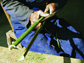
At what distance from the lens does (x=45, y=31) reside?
95cm

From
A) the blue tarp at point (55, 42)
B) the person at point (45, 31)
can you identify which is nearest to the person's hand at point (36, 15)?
the person at point (45, 31)

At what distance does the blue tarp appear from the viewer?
83cm

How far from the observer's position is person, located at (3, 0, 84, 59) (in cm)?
79

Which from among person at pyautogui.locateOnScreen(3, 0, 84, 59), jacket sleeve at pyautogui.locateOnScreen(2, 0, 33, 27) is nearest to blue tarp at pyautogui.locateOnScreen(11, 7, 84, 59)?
person at pyautogui.locateOnScreen(3, 0, 84, 59)

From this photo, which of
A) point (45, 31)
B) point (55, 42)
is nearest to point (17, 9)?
point (45, 31)

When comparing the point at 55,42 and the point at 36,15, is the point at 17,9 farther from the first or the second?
the point at 55,42

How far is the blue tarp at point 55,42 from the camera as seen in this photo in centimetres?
83

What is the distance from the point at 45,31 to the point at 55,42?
6.4 inches

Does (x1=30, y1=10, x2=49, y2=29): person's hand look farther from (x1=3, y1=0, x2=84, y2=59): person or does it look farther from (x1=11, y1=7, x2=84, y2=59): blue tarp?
(x1=11, y1=7, x2=84, y2=59): blue tarp

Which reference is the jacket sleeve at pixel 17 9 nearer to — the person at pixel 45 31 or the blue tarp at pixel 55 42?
the person at pixel 45 31

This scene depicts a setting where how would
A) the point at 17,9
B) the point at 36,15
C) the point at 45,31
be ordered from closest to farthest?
the point at 36,15 → the point at 17,9 → the point at 45,31

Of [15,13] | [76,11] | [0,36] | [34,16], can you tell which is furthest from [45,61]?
[76,11]

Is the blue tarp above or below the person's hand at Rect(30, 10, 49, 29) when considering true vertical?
below

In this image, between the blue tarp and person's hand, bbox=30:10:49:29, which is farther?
the blue tarp
